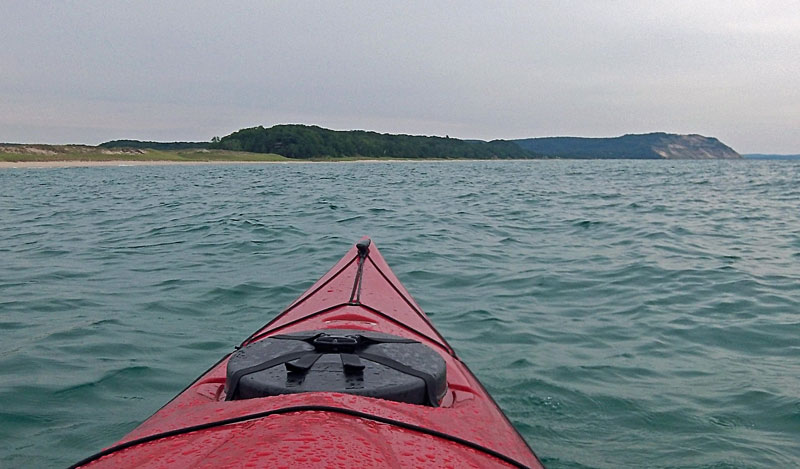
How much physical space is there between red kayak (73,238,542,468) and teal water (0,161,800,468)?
55.6 inches

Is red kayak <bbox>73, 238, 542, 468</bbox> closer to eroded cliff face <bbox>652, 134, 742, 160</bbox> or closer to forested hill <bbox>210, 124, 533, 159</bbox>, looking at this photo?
forested hill <bbox>210, 124, 533, 159</bbox>

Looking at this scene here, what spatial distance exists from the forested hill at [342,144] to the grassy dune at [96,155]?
12983mm

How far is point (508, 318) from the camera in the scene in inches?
213

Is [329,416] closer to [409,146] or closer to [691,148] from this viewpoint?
[409,146]

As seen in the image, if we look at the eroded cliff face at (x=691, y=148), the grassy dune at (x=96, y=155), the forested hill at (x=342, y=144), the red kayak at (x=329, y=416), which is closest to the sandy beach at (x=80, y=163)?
the grassy dune at (x=96, y=155)

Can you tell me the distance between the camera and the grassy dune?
48188 millimetres

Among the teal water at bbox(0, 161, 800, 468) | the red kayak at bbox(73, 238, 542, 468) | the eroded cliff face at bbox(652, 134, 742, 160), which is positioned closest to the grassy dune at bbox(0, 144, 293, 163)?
the teal water at bbox(0, 161, 800, 468)

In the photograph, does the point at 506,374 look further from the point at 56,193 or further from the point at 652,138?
the point at 652,138

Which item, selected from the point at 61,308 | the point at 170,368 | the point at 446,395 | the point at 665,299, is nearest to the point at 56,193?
the point at 61,308

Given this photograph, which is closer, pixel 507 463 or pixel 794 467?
pixel 507 463

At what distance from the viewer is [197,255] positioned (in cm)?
827

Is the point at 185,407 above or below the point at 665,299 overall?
above

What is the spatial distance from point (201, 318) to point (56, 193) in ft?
54.9

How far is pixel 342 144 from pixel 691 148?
99.9m
